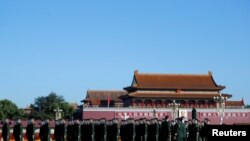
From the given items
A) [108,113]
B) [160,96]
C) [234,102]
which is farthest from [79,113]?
[234,102]

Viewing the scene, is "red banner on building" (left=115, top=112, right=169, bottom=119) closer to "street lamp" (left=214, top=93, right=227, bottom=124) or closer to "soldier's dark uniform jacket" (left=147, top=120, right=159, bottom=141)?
"street lamp" (left=214, top=93, right=227, bottom=124)

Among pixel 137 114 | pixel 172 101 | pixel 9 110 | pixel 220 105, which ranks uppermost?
pixel 172 101

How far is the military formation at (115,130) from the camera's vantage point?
19141mm

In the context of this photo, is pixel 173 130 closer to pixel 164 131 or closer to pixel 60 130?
pixel 164 131

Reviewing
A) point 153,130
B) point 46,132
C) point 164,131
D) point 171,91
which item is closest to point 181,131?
point 164,131

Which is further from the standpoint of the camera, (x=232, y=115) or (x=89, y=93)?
(x=89, y=93)

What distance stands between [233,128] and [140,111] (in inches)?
1770

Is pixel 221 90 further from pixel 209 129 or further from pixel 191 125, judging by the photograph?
pixel 209 129

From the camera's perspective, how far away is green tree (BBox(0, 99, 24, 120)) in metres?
60.2

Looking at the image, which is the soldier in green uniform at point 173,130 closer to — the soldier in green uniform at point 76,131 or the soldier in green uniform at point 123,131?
the soldier in green uniform at point 123,131

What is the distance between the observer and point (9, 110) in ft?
199

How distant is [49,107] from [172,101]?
15022 mm

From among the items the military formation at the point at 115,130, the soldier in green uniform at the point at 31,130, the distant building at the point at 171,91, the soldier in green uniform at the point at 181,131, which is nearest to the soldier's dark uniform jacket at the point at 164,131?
the military formation at the point at 115,130

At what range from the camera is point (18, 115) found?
61250 millimetres
